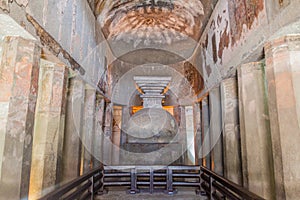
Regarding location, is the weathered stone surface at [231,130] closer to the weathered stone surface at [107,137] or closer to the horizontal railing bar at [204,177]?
the horizontal railing bar at [204,177]

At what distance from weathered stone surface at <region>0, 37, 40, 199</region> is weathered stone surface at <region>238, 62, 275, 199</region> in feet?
10.6

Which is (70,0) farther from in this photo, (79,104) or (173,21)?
(173,21)

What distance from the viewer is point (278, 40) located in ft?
8.79

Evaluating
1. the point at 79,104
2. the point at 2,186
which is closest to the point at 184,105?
the point at 79,104

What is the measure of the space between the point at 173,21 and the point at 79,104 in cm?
458

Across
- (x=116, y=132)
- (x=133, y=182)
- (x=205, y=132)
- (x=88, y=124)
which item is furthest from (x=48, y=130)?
(x=116, y=132)

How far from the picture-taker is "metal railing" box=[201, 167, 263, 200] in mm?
2151

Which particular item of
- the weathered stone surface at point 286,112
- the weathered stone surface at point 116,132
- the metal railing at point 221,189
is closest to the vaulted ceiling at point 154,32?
the weathered stone surface at point 116,132

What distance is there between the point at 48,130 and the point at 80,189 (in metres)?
1.10

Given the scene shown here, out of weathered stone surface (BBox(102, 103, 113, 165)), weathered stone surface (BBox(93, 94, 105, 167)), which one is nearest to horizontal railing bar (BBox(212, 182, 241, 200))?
weathered stone surface (BBox(93, 94, 105, 167))

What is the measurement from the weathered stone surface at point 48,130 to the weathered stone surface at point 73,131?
2.16 feet

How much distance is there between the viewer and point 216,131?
5.21 meters

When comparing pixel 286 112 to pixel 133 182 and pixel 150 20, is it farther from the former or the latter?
pixel 150 20

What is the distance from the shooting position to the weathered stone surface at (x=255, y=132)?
124 inches
